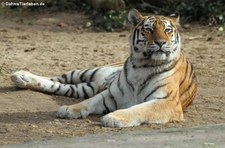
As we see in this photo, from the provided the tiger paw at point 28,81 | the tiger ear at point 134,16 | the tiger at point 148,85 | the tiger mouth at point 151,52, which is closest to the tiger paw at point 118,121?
the tiger at point 148,85

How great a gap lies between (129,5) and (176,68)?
633 centimetres

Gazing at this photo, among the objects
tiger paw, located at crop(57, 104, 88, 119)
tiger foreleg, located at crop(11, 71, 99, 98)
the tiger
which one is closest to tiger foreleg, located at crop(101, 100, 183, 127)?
the tiger

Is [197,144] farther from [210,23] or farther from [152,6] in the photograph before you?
[152,6]

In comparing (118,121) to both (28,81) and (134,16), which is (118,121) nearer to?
(134,16)

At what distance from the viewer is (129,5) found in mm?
12844

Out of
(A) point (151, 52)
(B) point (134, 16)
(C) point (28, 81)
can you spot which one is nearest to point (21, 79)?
(C) point (28, 81)

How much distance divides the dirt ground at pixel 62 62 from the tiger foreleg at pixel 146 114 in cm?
7

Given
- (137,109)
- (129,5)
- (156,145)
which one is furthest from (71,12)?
(156,145)

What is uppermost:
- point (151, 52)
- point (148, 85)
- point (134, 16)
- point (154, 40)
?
point (134, 16)

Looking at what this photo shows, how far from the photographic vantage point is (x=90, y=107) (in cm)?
665

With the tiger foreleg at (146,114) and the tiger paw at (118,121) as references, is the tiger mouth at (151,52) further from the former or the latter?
the tiger paw at (118,121)

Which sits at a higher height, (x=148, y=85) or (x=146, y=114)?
(x=148, y=85)

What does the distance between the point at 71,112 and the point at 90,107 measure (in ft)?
0.85

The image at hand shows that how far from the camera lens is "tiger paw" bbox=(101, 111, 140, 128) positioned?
238 inches
